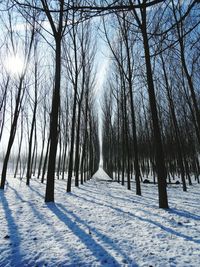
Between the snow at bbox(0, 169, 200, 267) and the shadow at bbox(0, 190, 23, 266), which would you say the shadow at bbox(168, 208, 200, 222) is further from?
the shadow at bbox(0, 190, 23, 266)

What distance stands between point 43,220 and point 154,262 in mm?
2597

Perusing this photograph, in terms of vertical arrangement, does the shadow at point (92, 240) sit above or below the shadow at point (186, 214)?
below

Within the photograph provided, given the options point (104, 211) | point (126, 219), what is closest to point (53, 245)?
point (126, 219)

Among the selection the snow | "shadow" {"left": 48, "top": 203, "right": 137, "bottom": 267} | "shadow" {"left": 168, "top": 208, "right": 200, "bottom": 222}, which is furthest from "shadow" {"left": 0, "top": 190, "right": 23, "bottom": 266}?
"shadow" {"left": 168, "top": 208, "right": 200, "bottom": 222}

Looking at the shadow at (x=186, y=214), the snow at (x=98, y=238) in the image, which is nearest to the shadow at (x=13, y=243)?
the snow at (x=98, y=238)

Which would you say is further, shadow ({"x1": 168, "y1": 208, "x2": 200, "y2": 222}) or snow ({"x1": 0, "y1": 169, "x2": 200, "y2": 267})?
shadow ({"x1": 168, "y1": 208, "x2": 200, "y2": 222})

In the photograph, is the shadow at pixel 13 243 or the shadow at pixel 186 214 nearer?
the shadow at pixel 13 243

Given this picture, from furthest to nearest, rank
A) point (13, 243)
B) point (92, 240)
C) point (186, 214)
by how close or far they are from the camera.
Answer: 1. point (186, 214)
2. point (92, 240)
3. point (13, 243)

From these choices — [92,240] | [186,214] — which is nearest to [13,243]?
[92,240]

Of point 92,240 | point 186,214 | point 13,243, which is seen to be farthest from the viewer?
point 186,214

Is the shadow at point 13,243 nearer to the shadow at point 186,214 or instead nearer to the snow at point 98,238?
the snow at point 98,238

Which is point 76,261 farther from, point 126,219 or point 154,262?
point 126,219

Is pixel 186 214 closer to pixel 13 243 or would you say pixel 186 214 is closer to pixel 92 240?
pixel 92 240

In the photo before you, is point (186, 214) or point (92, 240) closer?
point (92, 240)
